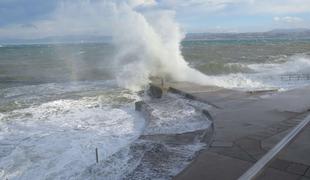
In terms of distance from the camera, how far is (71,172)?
26.1 ft

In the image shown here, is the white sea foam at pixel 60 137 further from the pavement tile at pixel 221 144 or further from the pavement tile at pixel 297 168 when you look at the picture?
the pavement tile at pixel 297 168

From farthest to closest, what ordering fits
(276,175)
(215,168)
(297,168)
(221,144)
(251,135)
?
(251,135)
(221,144)
(215,168)
(297,168)
(276,175)

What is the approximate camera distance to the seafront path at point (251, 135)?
637cm

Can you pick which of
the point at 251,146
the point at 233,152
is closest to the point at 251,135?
the point at 251,146

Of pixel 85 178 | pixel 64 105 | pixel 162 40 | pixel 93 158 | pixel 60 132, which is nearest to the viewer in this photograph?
pixel 85 178

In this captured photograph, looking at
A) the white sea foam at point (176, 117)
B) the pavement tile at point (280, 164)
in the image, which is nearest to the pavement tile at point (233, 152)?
the pavement tile at point (280, 164)

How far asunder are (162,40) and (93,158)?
20249mm

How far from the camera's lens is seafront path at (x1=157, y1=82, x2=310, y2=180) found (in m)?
6.37

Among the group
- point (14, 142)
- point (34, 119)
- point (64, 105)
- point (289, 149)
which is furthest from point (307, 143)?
point (64, 105)

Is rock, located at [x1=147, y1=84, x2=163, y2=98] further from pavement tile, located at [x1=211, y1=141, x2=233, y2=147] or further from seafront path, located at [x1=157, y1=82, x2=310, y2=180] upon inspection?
pavement tile, located at [x1=211, y1=141, x2=233, y2=147]

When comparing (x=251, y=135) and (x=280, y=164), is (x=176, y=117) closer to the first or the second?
(x=251, y=135)

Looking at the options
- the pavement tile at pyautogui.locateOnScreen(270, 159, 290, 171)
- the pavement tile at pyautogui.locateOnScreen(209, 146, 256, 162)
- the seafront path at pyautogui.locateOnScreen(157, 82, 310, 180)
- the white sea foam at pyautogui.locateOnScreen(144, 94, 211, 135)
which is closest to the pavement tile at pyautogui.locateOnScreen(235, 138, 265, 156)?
the seafront path at pyautogui.locateOnScreen(157, 82, 310, 180)

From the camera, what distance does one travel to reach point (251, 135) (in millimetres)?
8719

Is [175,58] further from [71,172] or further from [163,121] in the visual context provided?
[71,172]
